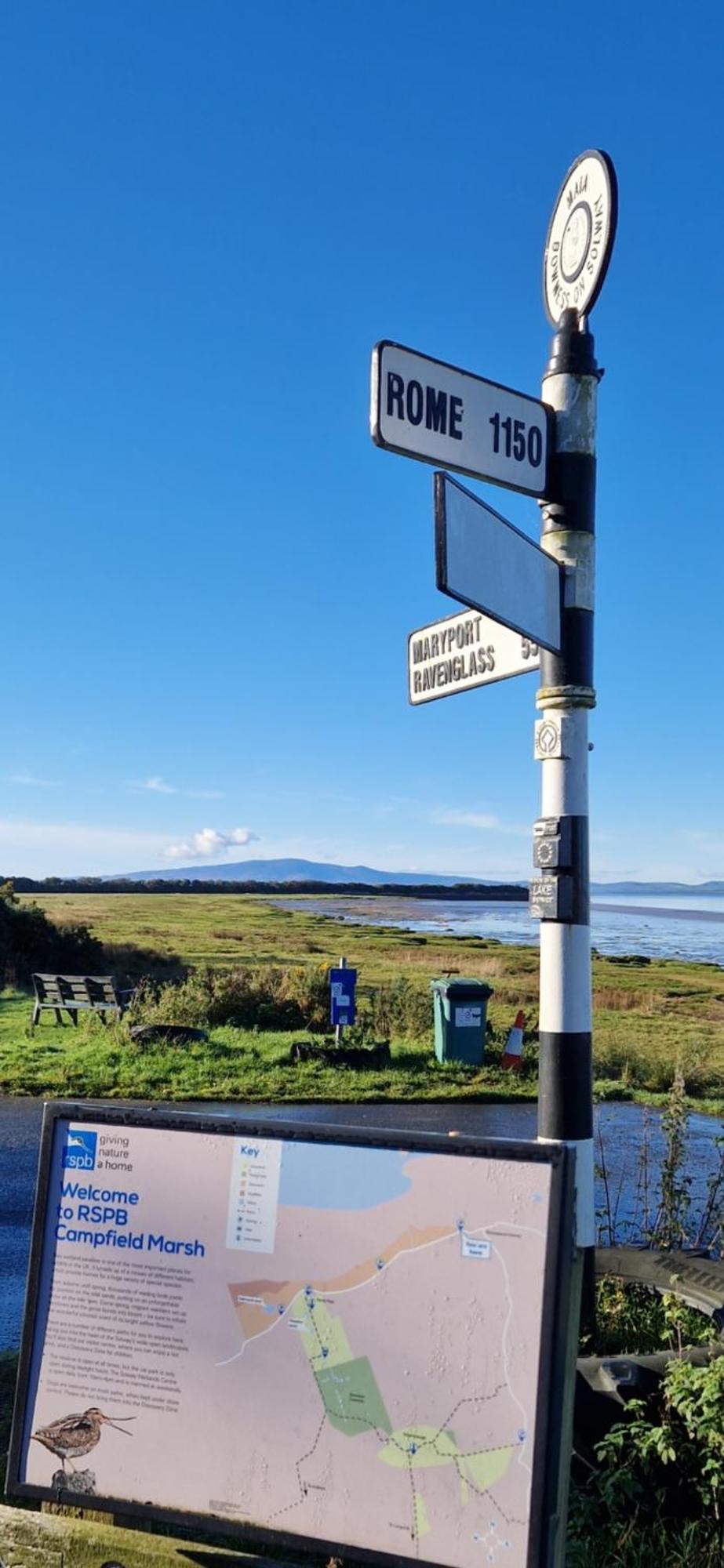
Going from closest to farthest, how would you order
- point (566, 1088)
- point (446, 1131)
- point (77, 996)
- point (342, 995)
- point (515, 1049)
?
point (566, 1088), point (446, 1131), point (515, 1049), point (342, 995), point (77, 996)

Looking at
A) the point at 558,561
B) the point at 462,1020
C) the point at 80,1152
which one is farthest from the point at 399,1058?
the point at 80,1152

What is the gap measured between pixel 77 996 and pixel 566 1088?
42.9 ft

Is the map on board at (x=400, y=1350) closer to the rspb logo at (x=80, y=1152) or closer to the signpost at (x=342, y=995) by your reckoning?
the rspb logo at (x=80, y=1152)

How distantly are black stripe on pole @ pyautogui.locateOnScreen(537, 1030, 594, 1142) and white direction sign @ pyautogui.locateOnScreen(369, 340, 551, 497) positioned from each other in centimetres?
190

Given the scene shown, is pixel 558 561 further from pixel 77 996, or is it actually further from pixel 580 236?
pixel 77 996

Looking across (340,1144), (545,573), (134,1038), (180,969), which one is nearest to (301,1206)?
(340,1144)

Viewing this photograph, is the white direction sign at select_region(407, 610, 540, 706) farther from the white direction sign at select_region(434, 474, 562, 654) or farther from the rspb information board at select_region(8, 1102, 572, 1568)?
the rspb information board at select_region(8, 1102, 572, 1568)

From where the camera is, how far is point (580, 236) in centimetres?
456

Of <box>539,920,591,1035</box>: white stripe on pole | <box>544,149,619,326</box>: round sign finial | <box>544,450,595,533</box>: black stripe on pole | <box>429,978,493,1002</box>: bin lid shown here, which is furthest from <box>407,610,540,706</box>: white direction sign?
<box>429,978,493,1002</box>: bin lid

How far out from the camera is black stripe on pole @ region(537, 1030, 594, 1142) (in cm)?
423

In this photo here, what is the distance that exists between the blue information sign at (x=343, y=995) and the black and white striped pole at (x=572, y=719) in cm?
914

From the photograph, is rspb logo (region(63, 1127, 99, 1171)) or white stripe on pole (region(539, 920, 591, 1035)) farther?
white stripe on pole (region(539, 920, 591, 1035))

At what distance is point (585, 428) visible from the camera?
450 cm

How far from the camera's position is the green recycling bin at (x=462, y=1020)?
41.7 ft
